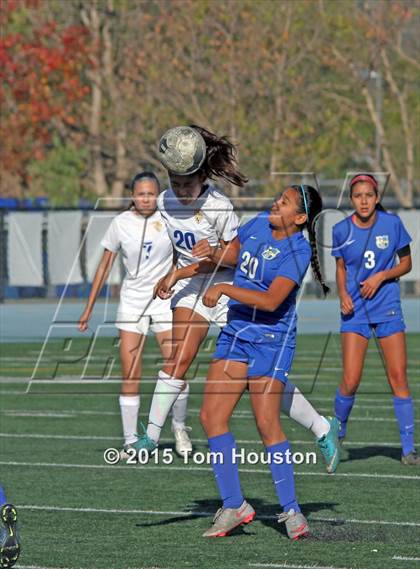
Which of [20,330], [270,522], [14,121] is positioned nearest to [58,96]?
[14,121]

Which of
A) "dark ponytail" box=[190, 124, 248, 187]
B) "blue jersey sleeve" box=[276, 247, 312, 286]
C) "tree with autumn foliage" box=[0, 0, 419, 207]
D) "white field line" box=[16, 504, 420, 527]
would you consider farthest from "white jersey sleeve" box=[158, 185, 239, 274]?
"tree with autumn foliage" box=[0, 0, 419, 207]

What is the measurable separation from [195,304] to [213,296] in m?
2.29

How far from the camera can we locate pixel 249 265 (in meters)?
7.94

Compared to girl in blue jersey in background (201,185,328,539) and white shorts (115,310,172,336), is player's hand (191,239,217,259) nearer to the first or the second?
girl in blue jersey in background (201,185,328,539)

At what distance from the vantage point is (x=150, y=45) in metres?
35.0

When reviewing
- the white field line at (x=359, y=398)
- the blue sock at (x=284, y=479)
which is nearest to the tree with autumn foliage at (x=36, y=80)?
the white field line at (x=359, y=398)

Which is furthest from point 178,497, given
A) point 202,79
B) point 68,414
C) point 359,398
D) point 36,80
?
point 36,80

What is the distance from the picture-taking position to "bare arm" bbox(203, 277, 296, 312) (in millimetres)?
7574

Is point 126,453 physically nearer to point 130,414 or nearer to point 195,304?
point 130,414

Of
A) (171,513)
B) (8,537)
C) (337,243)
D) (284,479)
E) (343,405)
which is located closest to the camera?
(8,537)

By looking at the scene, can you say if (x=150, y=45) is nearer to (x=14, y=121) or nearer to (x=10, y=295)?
(x=14, y=121)

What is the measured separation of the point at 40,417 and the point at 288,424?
2.31 meters

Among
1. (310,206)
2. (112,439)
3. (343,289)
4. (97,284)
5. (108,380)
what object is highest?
(310,206)

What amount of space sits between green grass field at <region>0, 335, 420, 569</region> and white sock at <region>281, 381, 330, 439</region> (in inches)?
20.1
